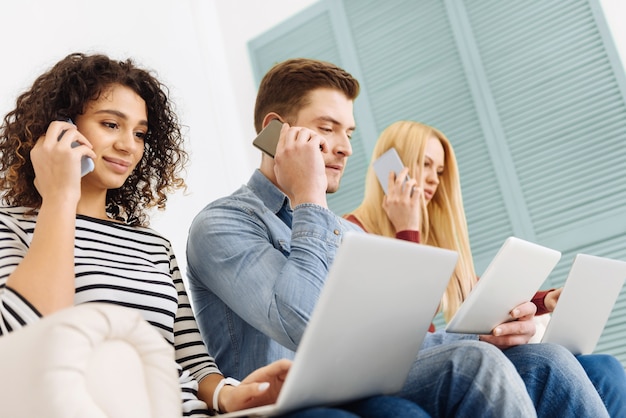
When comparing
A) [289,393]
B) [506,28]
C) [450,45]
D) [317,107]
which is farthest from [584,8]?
[289,393]

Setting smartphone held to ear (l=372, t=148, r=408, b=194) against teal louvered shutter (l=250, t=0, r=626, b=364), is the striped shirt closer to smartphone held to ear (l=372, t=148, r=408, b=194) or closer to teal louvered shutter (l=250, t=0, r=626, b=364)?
smartphone held to ear (l=372, t=148, r=408, b=194)

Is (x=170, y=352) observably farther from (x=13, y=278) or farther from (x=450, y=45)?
(x=450, y=45)

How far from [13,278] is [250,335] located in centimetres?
48

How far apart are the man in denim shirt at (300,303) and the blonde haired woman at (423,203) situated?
563 mm

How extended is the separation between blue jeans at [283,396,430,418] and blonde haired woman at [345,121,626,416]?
1.12m

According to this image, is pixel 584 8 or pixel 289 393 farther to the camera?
pixel 584 8

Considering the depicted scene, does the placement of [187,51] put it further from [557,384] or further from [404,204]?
[557,384]

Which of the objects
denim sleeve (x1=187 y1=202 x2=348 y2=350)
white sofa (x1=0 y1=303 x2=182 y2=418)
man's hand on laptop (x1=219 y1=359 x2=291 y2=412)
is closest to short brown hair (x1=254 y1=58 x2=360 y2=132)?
denim sleeve (x1=187 y1=202 x2=348 y2=350)

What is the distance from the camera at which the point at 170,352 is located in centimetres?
75

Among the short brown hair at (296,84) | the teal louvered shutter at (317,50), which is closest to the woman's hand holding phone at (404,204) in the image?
the short brown hair at (296,84)

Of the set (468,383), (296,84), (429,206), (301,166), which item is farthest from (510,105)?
(468,383)

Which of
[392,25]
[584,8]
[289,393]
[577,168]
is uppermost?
[392,25]

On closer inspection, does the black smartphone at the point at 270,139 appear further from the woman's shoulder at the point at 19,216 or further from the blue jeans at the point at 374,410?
the blue jeans at the point at 374,410

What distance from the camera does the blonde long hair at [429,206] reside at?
7.03 ft
